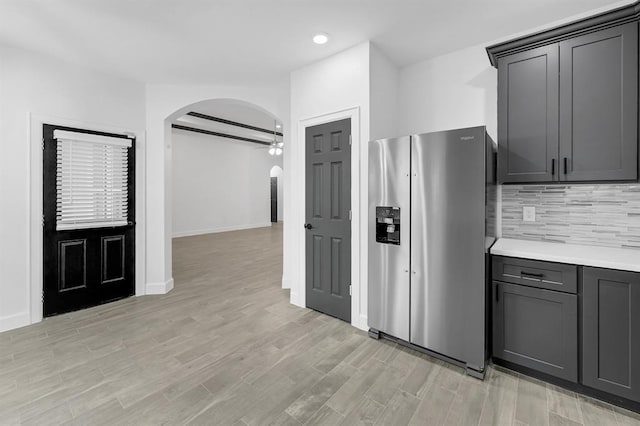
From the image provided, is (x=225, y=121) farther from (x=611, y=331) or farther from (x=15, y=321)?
(x=611, y=331)

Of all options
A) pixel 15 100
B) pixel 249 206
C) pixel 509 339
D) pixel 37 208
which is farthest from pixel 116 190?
pixel 249 206

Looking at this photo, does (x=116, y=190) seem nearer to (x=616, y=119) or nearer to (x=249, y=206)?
(x=616, y=119)

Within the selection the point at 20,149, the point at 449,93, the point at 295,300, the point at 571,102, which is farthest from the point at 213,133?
the point at 571,102

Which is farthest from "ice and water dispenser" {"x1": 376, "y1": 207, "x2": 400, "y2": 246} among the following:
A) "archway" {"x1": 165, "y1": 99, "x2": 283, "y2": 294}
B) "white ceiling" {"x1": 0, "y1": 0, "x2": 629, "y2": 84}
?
"archway" {"x1": 165, "y1": 99, "x2": 283, "y2": 294}

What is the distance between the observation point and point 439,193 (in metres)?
2.41

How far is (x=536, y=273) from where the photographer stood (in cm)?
216

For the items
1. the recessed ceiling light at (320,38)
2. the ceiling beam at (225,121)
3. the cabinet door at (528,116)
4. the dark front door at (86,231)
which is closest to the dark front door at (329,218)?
the recessed ceiling light at (320,38)

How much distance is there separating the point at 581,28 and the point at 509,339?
2330mm

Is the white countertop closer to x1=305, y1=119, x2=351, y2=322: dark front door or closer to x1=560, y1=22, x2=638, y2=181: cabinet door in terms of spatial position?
x1=560, y1=22, x2=638, y2=181: cabinet door

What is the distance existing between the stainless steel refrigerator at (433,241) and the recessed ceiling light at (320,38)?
1132 millimetres

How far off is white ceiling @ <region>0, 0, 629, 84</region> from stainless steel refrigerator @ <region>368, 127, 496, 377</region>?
3.46ft

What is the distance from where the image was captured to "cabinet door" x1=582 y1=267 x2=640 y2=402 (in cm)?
183

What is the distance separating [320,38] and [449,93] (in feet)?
4.76

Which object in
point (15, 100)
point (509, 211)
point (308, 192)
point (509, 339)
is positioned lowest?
point (509, 339)
